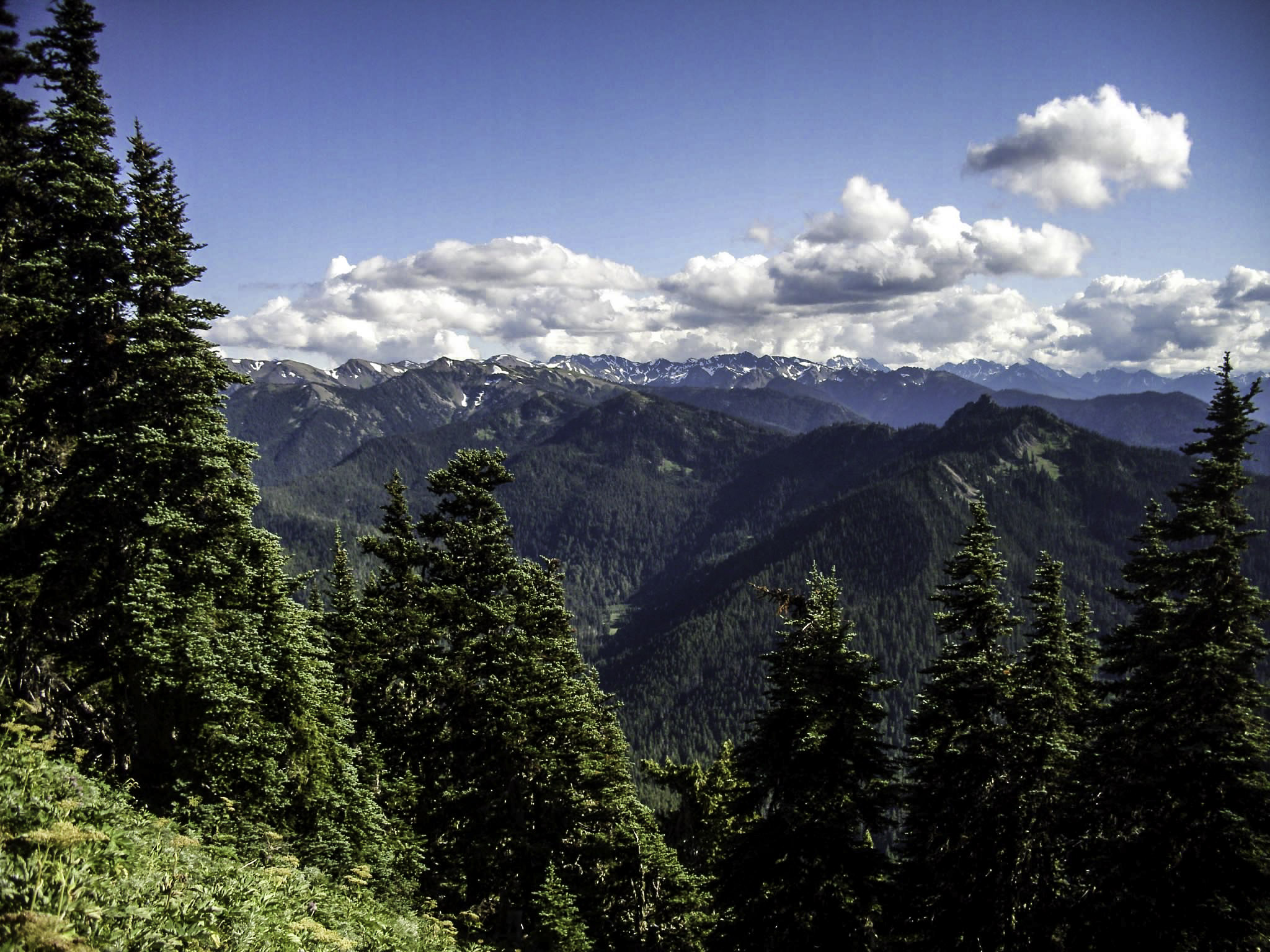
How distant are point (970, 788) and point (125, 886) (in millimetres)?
18593

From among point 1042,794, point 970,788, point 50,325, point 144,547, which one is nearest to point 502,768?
point 144,547

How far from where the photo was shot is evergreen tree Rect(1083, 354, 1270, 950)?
15133mm

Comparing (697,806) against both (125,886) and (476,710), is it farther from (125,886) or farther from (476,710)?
(125,886)

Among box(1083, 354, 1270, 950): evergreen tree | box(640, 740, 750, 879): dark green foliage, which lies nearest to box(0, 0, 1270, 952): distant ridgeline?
box(1083, 354, 1270, 950): evergreen tree

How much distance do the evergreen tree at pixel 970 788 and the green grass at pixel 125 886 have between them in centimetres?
1373

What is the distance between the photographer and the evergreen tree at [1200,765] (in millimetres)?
15133

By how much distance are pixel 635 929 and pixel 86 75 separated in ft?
116

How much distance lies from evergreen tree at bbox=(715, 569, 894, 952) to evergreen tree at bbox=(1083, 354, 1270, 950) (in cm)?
543

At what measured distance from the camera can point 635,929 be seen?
24.6 meters

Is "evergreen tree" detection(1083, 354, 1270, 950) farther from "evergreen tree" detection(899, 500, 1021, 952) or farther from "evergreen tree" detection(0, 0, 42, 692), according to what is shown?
"evergreen tree" detection(0, 0, 42, 692)

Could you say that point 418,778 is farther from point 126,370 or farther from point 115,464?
point 126,370

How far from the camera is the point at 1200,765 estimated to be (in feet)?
51.1

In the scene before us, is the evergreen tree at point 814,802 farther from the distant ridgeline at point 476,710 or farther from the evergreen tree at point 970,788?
the evergreen tree at point 970,788

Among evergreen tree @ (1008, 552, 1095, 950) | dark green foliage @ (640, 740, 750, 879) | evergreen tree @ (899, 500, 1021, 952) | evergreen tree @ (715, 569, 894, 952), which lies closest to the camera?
evergreen tree @ (1008, 552, 1095, 950)
